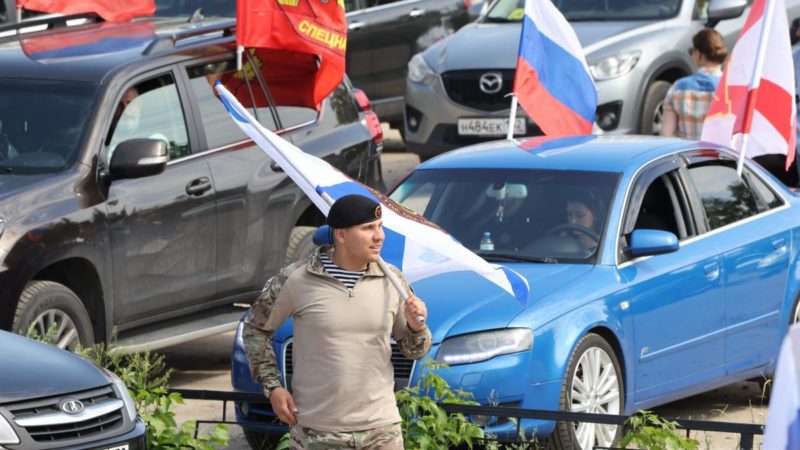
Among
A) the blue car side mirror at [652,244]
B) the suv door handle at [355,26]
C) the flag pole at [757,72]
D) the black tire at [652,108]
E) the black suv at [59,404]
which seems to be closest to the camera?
the black suv at [59,404]

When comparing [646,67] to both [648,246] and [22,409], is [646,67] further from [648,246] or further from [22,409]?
[22,409]

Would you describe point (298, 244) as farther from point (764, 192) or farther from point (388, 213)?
point (388, 213)

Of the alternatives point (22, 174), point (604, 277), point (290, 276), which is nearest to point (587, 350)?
point (604, 277)

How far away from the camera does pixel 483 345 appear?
24.3 ft

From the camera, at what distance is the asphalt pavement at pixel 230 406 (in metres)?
8.75

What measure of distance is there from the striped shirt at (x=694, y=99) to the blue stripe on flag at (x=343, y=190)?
5.20 metres

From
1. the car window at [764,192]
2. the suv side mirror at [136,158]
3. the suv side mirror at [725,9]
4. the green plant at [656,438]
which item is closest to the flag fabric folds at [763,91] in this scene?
the car window at [764,192]

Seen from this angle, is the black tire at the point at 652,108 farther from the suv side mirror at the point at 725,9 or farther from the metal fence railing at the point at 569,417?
the metal fence railing at the point at 569,417

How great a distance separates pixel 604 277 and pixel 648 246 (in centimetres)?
27

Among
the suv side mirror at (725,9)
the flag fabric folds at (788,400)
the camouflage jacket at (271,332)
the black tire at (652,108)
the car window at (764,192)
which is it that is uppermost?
the flag fabric folds at (788,400)

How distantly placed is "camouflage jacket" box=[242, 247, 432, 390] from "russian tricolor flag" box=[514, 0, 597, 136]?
14.9ft

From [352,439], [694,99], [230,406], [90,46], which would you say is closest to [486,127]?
[694,99]

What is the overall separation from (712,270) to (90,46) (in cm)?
388

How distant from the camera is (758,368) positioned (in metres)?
9.05
